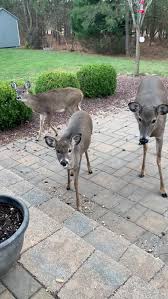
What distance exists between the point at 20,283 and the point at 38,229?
72 cm

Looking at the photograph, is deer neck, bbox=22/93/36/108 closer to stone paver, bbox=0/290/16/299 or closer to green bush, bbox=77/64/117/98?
green bush, bbox=77/64/117/98

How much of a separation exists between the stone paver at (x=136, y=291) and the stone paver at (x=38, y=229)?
3.04ft

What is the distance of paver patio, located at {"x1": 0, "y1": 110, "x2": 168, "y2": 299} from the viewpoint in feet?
8.42

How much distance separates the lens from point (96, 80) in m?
9.30

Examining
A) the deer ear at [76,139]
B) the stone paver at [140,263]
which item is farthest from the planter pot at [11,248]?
the deer ear at [76,139]

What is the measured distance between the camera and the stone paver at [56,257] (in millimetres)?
2633

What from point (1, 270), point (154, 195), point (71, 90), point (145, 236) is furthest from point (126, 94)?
point (1, 270)

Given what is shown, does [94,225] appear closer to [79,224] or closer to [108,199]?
[79,224]

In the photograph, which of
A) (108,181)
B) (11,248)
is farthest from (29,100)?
(11,248)

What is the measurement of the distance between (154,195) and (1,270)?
273 cm

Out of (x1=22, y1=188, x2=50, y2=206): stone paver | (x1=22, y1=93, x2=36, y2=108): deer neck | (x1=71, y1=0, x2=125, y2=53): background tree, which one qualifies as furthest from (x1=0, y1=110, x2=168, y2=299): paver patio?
(x1=71, y1=0, x2=125, y2=53): background tree

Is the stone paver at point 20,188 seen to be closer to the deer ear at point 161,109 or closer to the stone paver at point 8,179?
the stone paver at point 8,179

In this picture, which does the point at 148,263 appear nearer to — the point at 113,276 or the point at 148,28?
the point at 113,276

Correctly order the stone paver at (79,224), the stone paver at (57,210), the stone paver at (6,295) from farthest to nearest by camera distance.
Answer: the stone paver at (57,210) → the stone paver at (79,224) → the stone paver at (6,295)
